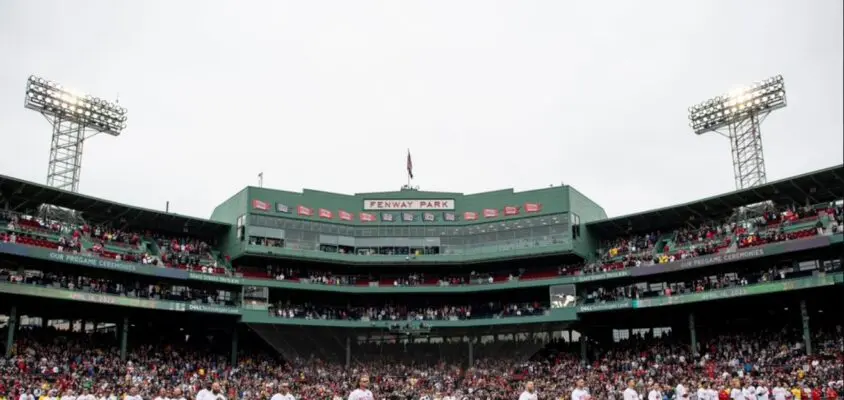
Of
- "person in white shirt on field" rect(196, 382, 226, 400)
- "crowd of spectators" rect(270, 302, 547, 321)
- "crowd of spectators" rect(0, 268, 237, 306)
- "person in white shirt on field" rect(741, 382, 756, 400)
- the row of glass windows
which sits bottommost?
"person in white shirt on field" rect(741, 382, 756, 400)

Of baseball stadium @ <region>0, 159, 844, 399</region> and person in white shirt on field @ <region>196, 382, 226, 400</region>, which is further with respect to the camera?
baseball stadium @ <region>0, 159, 844, 399</region>

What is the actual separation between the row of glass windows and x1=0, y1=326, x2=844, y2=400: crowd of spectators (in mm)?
9979

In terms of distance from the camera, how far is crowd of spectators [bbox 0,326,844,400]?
4447 cm

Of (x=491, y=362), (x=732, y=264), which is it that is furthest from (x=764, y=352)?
(x=491, y=362)

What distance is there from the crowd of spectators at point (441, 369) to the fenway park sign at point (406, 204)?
12723 mm

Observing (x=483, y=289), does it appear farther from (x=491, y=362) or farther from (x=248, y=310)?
(x=248, y=310)

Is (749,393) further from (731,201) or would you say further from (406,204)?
(406,204)

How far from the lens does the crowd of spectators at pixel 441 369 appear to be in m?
44.5

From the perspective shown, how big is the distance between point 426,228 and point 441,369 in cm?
1313

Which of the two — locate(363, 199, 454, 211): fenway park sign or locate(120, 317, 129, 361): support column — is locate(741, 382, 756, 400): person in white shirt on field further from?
locate(363, 199, 454, 211): fenway park sign

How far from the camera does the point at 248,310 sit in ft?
204

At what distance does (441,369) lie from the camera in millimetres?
63750

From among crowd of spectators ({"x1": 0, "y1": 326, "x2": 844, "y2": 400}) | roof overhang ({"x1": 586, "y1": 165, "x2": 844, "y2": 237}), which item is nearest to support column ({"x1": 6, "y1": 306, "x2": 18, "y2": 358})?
crowd of spectators ({"x1": 0, "y1": 326, "x2": 844, "y2": 400})

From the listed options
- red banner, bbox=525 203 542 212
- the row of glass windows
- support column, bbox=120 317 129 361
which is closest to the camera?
support column, bbox=120 317 129 361
